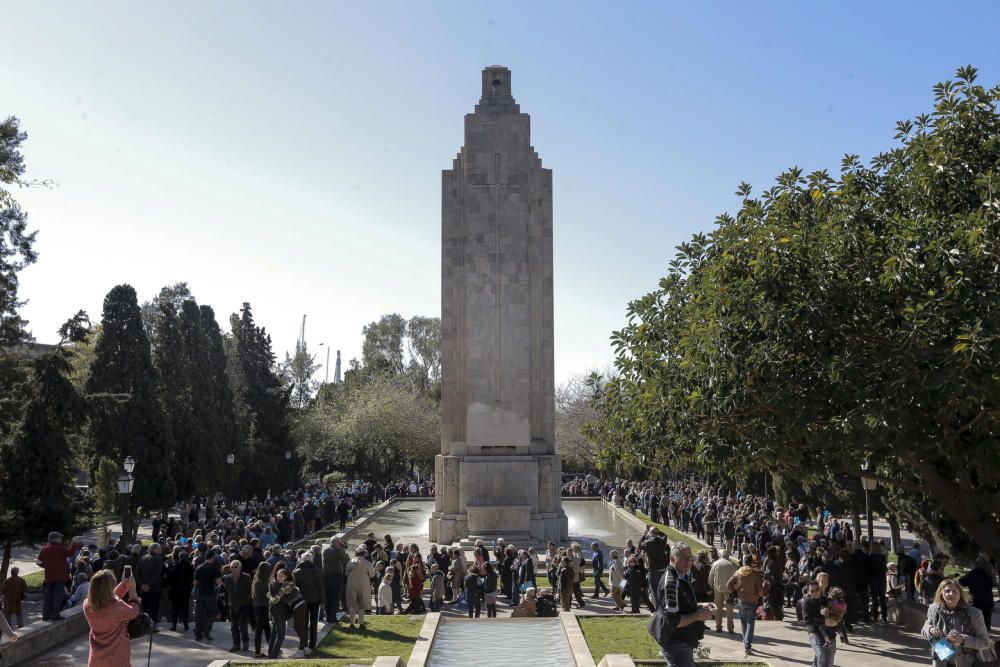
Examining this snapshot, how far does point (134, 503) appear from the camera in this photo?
31859 millimetres

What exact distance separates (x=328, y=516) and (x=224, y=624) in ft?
65.6

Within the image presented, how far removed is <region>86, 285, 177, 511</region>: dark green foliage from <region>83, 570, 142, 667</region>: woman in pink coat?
1036 inches

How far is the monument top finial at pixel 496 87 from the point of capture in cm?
3200

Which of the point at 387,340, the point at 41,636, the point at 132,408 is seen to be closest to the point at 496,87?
the point at 132,408

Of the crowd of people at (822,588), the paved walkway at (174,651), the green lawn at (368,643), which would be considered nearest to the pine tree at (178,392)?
the paved walkway at (174,651)

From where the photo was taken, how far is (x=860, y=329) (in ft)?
40.7

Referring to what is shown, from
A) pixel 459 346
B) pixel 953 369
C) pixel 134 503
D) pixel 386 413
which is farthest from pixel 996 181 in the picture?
pixel 386 413

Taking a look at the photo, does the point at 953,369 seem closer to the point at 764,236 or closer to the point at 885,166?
the point at 764,236

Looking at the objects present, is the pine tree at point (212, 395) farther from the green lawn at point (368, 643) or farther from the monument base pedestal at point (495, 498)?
the green lawn at point (368, 643)

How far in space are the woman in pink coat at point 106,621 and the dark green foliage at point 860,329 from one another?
26.0 ft

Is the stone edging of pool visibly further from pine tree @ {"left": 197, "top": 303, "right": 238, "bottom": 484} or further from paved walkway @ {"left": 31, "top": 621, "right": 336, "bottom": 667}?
pine tree @ {"left": 197, "top": 303, "right": 238, "bottom": 484}

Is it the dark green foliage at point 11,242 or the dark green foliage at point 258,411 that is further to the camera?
the dark green foliage at point 258,411

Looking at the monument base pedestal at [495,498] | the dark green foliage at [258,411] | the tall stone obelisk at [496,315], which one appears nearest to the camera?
the monument base pedestal at [495,498]

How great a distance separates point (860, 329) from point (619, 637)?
237 inches
